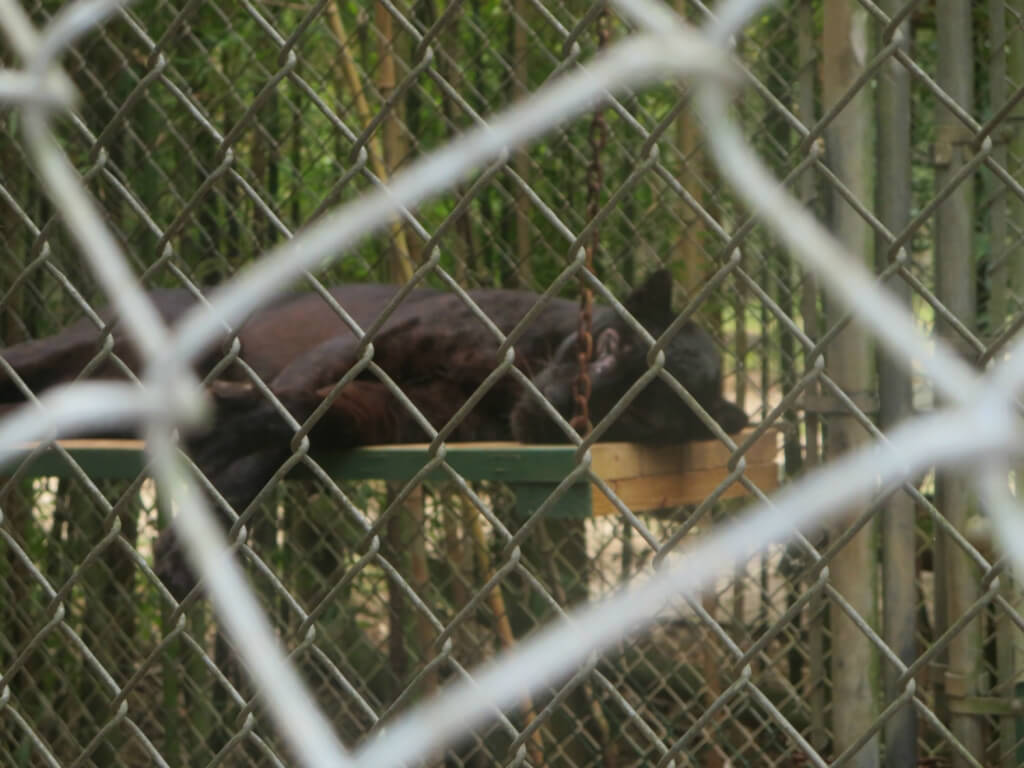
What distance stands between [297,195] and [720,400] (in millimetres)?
1203

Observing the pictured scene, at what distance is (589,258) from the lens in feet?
4.77

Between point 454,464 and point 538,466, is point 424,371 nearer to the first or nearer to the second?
point 454,464

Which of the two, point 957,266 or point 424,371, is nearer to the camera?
point 957,266

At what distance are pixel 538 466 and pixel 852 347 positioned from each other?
1.48ft

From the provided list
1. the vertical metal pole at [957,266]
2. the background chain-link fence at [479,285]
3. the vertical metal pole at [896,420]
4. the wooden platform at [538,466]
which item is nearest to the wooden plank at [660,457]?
the wooden platform at [538,466]

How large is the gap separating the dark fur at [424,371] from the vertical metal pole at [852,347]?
43cm

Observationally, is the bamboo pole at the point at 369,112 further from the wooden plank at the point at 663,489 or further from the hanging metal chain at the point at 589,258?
the wooden plank at the point at 663,489

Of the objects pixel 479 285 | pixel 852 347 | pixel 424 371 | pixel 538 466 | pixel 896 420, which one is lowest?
pixel 896 420

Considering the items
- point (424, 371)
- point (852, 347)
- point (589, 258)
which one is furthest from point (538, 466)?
point (424, 371)

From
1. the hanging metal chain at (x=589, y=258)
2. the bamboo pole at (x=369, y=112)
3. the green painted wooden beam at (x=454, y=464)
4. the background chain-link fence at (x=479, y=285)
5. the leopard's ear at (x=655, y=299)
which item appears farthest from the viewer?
the bamboo pole at (x=369, y=112)

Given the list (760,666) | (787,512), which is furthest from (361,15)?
(787,512)

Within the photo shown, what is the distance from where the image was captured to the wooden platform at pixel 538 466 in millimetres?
1661

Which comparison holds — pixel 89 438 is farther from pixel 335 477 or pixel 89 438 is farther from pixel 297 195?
pixel 297 195

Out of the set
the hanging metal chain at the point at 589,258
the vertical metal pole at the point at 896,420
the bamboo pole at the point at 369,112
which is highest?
the bamboo pole at the point at 369,112
